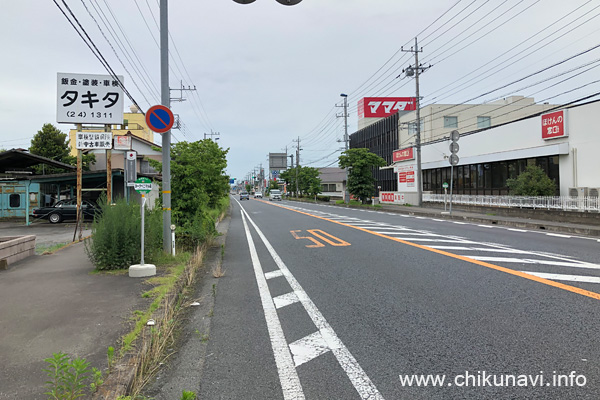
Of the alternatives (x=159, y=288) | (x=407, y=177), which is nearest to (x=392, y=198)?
(x=407, y=177)

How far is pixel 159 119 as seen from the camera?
8258 mm

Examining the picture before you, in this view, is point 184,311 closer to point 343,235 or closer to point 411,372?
point 411,372

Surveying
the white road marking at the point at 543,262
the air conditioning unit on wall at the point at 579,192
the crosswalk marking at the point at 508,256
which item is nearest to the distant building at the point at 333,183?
the air conditioning unit on wall at the point at 579,192

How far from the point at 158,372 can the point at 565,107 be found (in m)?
25.0

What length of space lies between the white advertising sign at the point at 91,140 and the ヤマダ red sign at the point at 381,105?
60.7 m

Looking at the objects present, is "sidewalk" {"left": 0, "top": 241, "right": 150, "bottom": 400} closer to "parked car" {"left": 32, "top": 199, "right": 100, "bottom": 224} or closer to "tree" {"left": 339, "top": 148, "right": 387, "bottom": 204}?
"parked car" {"left": 32, "top": 199, "right": 100, "bottom": 224}

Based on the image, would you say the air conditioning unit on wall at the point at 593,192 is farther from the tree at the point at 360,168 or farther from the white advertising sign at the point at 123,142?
the white advertising sign at the point at 123,142

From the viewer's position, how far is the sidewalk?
3355 mm

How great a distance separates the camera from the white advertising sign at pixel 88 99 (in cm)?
1281

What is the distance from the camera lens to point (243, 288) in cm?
645

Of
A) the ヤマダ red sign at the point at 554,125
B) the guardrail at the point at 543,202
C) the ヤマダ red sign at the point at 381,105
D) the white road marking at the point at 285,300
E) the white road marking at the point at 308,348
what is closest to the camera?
the white road marking at the point at 308,348

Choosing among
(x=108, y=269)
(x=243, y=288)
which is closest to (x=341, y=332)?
(x=243, y=288)

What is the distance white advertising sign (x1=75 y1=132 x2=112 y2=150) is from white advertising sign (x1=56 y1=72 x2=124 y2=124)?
0.53 m

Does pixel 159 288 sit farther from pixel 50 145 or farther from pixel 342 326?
pixel 50 145
